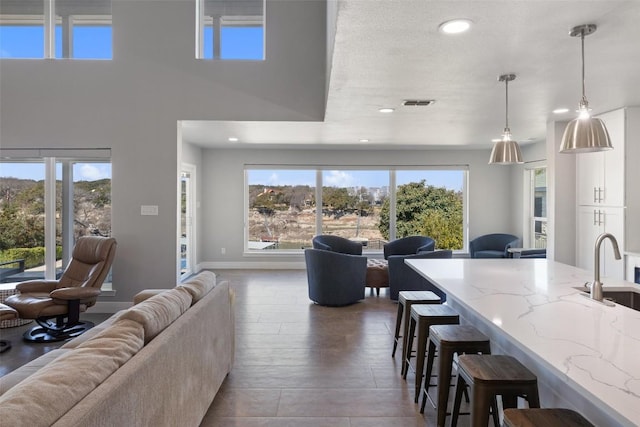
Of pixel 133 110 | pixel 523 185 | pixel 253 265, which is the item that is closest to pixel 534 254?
pixel 523 185

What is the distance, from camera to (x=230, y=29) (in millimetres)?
5395

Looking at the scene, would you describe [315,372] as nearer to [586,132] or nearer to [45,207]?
[586,132]

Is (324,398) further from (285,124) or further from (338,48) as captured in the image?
(285,124)

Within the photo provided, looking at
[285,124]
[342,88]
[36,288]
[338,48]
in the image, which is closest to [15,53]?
[36,288]

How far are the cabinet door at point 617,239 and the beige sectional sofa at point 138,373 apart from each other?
159 inches

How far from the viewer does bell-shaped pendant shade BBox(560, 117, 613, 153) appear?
2.21 m

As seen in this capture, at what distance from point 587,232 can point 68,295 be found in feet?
18.0

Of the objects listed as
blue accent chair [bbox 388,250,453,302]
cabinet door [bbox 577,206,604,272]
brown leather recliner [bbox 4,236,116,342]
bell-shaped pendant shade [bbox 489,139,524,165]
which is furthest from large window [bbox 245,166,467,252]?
bell-shaped pendant shade [bbox 489,139,524,165]

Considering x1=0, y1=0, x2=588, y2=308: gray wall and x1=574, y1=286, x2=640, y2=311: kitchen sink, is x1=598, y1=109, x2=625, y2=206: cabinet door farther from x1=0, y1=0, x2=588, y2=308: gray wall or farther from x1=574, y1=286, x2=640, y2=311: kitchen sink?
x1=0, y1=0, x2=588, y2=308: gray wall

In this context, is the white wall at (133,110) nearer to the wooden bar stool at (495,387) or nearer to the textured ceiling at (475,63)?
the textured ceiling at (475,63)

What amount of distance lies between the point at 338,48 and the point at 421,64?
2.21ft

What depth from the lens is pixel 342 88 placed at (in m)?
3.52

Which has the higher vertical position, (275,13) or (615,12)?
(275,13)

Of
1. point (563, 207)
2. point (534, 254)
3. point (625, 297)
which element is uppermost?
point (563, 207)
